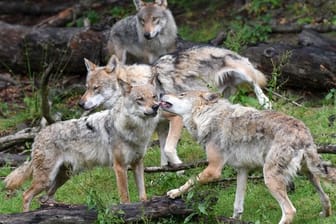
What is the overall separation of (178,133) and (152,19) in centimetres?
387

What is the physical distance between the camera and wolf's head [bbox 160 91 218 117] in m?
8.20

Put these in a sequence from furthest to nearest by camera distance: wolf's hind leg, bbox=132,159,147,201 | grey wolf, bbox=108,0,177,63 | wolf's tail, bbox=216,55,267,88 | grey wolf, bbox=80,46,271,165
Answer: grey wolf, bbox=108,0,177,63
wolf's tail, bbox=216,55,267,88
grey wolf, bbox=80,46,271,165
wolf's hind leg, bbox=132,159,147,201

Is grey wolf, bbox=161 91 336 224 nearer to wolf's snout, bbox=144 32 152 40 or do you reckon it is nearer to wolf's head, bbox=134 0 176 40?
wolf's snout, bbox=144 32 152 40

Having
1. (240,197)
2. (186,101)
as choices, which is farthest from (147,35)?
(240,197)

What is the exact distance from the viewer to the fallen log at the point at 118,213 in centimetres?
730

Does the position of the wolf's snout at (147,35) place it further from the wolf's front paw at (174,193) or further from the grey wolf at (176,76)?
the wolf's front paw at (174,193)

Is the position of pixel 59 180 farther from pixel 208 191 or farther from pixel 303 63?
pixel 303 63

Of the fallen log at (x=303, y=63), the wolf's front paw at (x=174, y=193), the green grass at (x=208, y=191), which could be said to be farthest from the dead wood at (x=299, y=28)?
the wolf's front paw at (x=174, y=193)

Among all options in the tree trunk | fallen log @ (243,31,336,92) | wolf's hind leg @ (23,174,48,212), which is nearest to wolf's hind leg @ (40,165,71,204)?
wolf's hind leg @ (23,174,48,212)

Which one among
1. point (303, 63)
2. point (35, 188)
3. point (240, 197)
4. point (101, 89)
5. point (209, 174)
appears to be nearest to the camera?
point (209, 174)

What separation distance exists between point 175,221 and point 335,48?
6485 mm

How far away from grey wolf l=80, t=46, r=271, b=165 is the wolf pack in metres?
0.01

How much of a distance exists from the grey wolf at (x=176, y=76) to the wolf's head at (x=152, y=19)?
8.88ft

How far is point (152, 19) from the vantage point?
13.2 m
